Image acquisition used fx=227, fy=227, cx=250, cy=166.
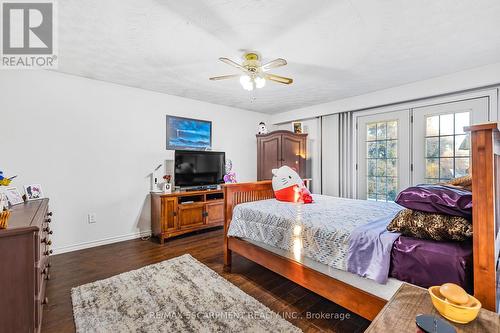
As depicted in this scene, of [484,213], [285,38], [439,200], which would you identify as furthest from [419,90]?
[484,213]

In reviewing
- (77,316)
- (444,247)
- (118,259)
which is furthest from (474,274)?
(118,259)

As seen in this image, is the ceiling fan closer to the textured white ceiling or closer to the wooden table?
the textured white ceiling

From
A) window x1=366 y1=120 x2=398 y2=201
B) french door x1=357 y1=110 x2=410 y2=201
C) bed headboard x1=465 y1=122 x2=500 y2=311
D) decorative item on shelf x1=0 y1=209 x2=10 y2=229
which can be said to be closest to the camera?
bed headboard x1=465 y1=122 x2=500 y2=311

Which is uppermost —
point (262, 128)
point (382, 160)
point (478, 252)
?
point (262, 128)

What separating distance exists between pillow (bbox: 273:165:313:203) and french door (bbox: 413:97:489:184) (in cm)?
204

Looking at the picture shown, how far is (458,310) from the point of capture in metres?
0.81

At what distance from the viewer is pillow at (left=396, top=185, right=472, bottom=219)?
3.93 ft

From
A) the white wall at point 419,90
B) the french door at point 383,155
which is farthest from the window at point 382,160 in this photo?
the white wall at point 419,90

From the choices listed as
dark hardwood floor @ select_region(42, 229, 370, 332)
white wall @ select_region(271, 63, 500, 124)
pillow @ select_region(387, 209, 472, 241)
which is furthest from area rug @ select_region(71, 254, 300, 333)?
white wall @ select_region(271, 63, 500, 124)

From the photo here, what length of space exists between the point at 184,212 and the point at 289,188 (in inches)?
72.9

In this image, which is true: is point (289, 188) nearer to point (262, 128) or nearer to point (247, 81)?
point (247, 81)

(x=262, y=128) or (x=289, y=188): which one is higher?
(x=262, y=128)

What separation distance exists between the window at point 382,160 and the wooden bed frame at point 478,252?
2553mm

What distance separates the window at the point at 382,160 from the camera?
3654mm
